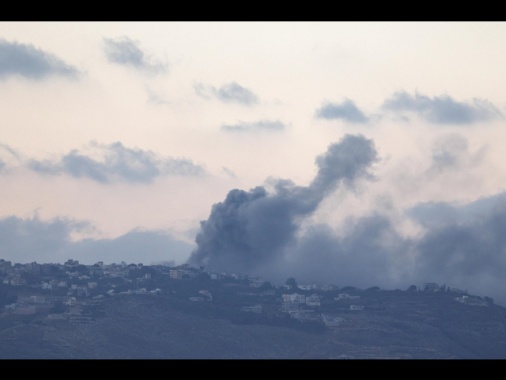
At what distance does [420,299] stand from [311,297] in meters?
18.8

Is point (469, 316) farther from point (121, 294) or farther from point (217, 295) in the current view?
point (121, 294)

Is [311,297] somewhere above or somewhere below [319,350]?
above
